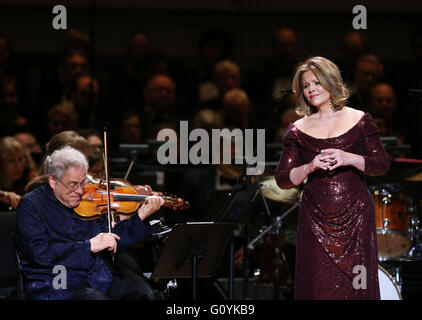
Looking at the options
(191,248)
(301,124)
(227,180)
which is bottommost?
(191,248)

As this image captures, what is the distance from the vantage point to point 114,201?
13.4 feet

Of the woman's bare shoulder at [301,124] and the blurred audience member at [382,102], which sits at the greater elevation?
the blurred audience member at [382,102]

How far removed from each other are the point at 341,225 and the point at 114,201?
1.28 m

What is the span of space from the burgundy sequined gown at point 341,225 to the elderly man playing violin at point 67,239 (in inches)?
31.4

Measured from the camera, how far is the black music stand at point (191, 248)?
3.54 metres

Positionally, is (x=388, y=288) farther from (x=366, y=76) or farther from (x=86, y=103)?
(x=86, y=103)

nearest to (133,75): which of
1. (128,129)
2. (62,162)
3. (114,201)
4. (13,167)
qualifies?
(128,129)

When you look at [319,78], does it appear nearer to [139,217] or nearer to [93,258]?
[139,217]

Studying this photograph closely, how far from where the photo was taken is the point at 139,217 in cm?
377

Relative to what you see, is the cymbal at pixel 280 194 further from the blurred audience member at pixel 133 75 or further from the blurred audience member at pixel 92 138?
the blurred audience member at pixel 133 75

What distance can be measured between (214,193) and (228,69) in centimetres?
145

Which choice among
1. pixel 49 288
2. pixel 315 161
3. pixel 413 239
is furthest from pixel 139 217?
pixel 413 239

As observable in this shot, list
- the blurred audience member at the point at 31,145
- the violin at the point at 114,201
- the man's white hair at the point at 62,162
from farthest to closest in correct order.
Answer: the blurred audience member at the point at 31,145 < the violin at the point at 114,201 < the man's white hair at the point at 62,162

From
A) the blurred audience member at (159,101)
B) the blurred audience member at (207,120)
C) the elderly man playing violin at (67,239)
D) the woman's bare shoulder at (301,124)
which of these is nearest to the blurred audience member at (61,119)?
the blurred audience member at (159,101)
